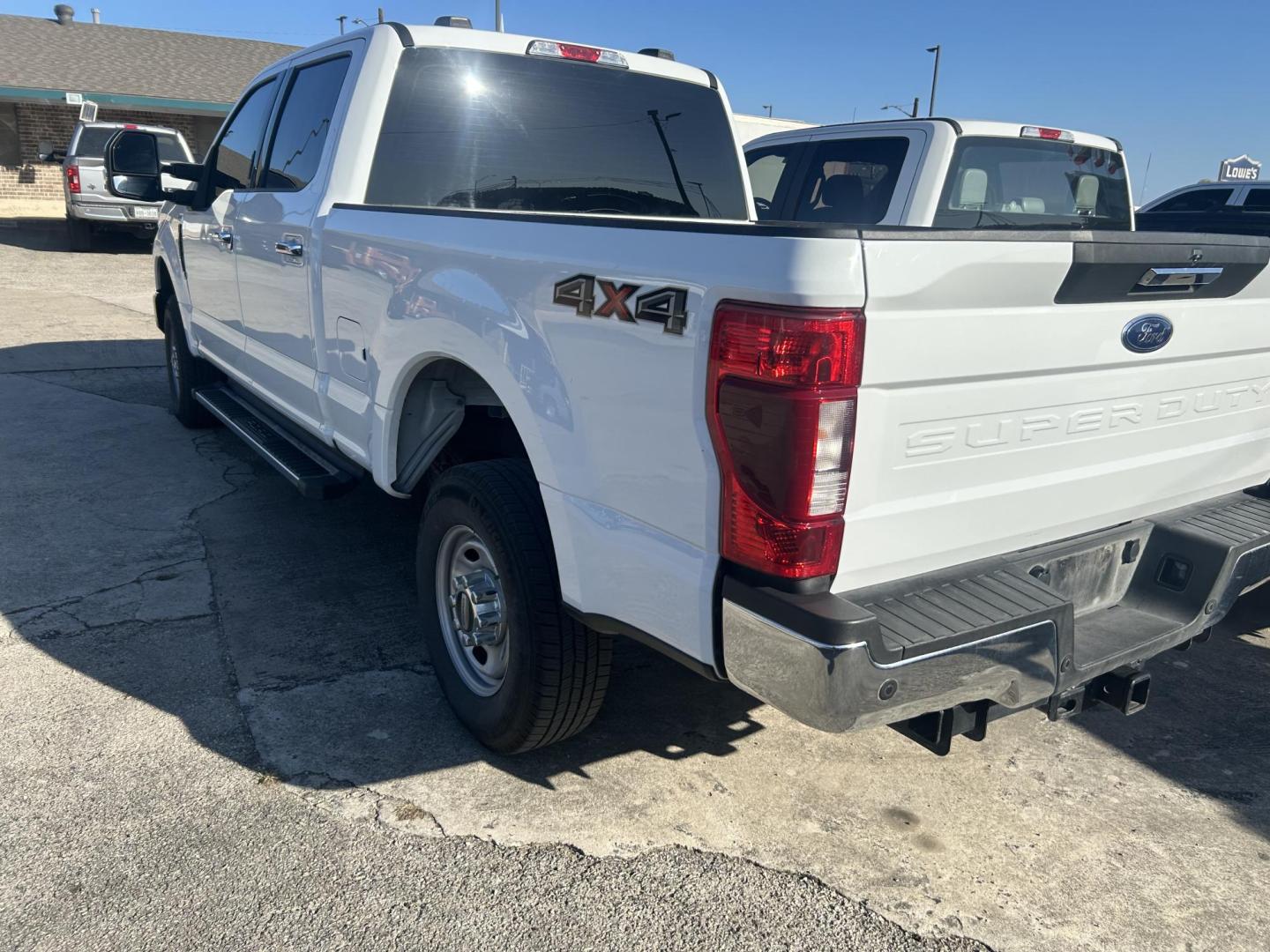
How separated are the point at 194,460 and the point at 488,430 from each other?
11.4 feet

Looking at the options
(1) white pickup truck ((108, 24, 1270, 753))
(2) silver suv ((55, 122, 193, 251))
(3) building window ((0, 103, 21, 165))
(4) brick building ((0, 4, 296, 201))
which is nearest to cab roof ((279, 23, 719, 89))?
(1) white pickup truck ((108, 24, 1270, 753))

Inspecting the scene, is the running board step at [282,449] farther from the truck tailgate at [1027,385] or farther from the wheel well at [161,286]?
the truck tailgate at [1027,385]

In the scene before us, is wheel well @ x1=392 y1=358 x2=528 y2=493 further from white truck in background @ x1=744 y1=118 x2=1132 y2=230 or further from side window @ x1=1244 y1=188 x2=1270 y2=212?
side window @ x1=1244 y1=188 x2=1270 y2=212

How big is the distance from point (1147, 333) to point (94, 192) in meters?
18.5

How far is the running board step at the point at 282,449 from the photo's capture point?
4.02 meters

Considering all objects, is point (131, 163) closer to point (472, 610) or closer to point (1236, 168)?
point (472, 610)

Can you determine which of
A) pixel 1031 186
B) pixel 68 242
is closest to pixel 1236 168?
pixel 1031 186

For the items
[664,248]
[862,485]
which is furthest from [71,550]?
[862,485]

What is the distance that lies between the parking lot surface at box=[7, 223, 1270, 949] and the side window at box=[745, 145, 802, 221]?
138 inches

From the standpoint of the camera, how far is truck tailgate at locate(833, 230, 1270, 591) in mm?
2105

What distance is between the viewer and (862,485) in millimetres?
2156

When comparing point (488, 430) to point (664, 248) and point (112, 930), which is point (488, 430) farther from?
point (112, 930)

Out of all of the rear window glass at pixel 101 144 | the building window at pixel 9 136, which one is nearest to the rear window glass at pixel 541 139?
the rear window glass at pixel 101 144

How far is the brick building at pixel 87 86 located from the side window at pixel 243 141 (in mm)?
19184
